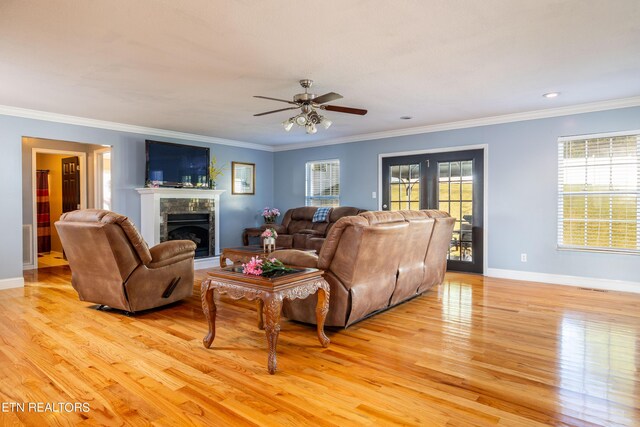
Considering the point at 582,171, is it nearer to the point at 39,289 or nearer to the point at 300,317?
the point at 300,317

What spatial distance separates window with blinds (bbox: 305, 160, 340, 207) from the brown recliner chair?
4.21 m

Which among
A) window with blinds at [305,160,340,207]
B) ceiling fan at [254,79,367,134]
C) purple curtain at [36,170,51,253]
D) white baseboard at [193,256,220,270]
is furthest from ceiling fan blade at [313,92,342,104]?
purple curtain at [36,170,51,253]

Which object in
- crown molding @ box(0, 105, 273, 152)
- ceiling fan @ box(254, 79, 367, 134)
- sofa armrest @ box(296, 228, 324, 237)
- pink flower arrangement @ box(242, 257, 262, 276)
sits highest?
crown molding @ box(0, 105, 273, 152)

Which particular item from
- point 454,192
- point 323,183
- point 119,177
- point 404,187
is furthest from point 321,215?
point 119,177

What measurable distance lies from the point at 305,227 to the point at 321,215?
18.4 inches

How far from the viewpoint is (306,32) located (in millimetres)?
2932

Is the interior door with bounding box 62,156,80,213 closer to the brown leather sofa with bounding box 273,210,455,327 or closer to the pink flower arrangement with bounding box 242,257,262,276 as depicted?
the brown leather sofa with bounding box 273,210,455,327

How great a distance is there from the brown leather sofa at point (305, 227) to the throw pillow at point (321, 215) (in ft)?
0.18

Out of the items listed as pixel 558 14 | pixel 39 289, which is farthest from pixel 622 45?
pixel 39 289

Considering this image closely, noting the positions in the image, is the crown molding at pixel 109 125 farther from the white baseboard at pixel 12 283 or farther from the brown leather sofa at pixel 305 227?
the white baseboard at pixel 12 283

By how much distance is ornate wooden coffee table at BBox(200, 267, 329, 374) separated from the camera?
8.46 ft

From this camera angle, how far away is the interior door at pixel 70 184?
797cm

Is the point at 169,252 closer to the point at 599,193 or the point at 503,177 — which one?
the point at 503,177

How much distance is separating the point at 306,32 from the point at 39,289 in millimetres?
4814
